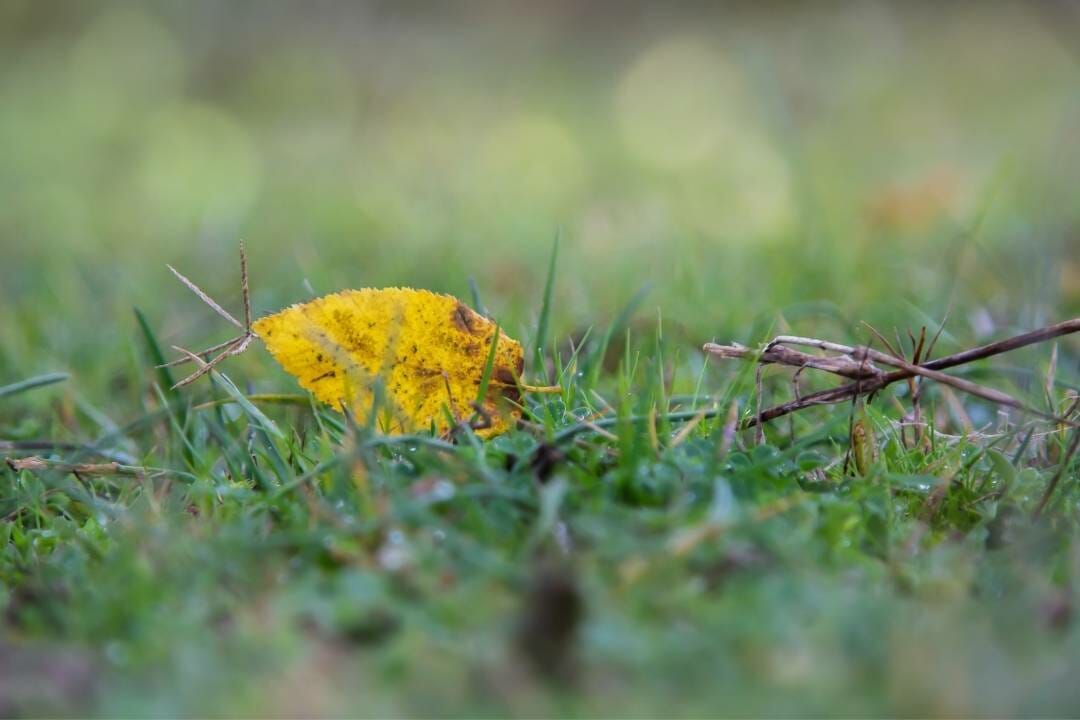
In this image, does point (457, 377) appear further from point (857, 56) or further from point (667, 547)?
point (857, 56)

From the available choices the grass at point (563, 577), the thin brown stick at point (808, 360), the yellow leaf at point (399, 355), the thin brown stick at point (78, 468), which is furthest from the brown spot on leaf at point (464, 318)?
the thin brown stick at point (78, 468)

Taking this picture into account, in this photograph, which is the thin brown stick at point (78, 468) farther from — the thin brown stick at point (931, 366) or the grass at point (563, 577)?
the thin brown stick at point (931, 366)

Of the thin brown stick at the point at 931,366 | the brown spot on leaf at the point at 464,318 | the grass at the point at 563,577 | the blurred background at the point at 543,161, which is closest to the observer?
the grass at the point at 563,577

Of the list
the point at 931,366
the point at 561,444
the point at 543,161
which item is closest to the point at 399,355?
the point at 561,444

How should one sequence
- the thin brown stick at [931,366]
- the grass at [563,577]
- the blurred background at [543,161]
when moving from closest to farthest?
the grass at [563,577] → the thin brown stick at [931,366] → the blurred background at [543,161]

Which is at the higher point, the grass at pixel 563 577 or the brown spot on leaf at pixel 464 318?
the brown spot on leaf at pixel 464 318

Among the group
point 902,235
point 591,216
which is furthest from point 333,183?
point 902,235

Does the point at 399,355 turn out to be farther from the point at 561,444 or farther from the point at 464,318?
the point at 561,444

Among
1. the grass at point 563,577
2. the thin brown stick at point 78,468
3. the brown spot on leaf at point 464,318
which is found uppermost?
the brown spot on leaf at point 464,318
